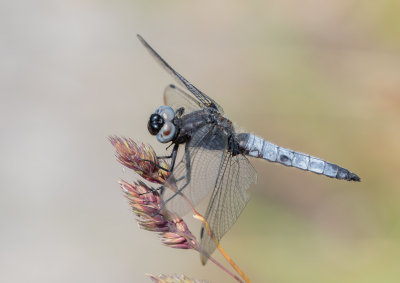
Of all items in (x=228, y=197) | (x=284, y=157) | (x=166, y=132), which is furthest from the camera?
(x=284, y=157)

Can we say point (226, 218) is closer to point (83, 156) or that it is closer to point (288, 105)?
point (288, 105)

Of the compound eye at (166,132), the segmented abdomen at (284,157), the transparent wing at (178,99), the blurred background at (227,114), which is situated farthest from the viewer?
the blurred background at (227,114)

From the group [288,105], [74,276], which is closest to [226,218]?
[288,105]

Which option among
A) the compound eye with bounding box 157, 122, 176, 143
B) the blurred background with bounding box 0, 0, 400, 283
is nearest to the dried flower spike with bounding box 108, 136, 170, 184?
the compound eye with bounding box 157, 122, 176, 143

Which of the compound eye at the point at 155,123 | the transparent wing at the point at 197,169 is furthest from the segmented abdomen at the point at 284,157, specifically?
the compound eye at the point at 155,123

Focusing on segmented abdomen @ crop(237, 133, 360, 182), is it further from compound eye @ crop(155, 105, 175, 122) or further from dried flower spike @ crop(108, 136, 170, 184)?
dried flower spike @ crop(108, 136, 170, 184)

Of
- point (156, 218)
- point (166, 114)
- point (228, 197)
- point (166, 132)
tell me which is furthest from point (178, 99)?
point (156, 218)

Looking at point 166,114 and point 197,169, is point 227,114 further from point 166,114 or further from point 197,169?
point 197,169

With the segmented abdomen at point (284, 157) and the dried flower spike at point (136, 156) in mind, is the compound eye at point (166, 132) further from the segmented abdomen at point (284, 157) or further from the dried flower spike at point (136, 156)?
the segmented abdomen at point (284, 157)
